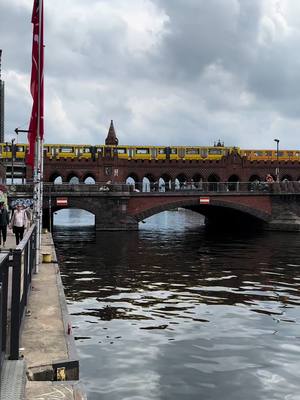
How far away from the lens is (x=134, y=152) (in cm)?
7044

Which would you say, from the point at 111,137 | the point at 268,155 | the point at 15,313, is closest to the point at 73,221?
the point at 111,137

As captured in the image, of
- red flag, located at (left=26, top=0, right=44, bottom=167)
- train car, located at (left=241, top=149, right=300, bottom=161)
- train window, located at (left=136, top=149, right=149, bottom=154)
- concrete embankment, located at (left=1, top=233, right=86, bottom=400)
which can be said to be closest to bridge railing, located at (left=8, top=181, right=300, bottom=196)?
train window, located at (left=136, top=149, right=149, bottom=154)

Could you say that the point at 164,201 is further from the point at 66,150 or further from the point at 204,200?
the point at 66,150

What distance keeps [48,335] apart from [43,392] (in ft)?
9.38

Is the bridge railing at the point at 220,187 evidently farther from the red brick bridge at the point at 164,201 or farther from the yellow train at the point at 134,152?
the yellow train at the point at 134,152

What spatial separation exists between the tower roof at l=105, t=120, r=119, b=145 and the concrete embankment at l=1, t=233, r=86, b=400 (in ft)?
249

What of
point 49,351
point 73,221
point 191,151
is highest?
point 191,151

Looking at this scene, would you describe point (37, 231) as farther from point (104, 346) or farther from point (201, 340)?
point (201, 340)

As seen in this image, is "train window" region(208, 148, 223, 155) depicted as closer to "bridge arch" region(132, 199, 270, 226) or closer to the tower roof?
"bridge arch" region(132, 199, 270, 226)

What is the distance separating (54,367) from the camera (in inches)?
294

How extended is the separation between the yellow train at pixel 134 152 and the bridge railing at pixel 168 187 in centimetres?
1515

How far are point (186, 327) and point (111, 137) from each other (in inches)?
3049

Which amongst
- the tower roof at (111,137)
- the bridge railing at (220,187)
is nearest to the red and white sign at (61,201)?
the bridge railing at (220,187)

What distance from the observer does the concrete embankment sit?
6.67 m
